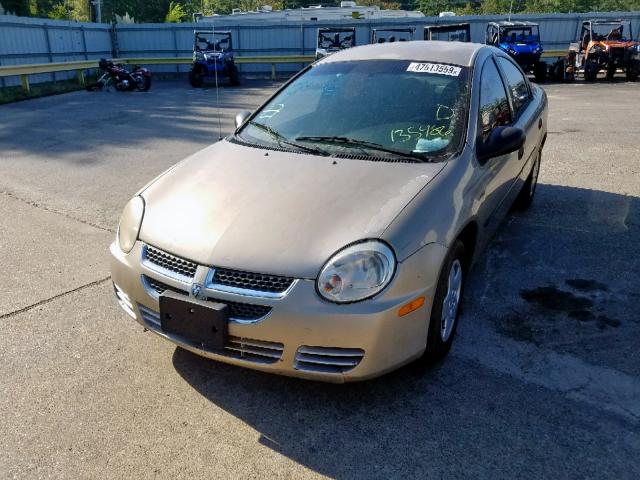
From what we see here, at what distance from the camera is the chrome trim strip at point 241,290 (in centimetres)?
227

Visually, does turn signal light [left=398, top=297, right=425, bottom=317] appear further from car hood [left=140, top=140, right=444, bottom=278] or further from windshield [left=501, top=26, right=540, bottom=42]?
windshield [left=501, top=26, right=540, bottom=42]

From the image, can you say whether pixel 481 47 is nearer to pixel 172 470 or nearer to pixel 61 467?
pixel 172 470

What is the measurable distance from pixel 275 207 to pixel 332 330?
0.71m

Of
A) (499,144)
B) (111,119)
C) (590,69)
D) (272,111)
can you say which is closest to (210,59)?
(111,119)

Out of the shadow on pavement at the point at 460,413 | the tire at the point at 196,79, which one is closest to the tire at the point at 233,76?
the tire at the point at 196,79

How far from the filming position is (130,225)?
2789 millimetres

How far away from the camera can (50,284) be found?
3834 mm

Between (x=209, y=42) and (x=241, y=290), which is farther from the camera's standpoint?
(x=209, y=42)

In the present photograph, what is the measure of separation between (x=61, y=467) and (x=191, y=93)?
635 inches

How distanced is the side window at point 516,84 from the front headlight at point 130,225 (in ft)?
9.74

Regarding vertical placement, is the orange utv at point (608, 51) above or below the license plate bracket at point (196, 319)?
above

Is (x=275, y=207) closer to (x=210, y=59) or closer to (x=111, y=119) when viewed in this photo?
(x=111, y=119)

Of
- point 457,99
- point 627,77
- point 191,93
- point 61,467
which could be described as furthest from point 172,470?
point 627,77

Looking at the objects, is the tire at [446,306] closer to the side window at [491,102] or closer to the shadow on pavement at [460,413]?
the shadow on pavement at [460,413]
